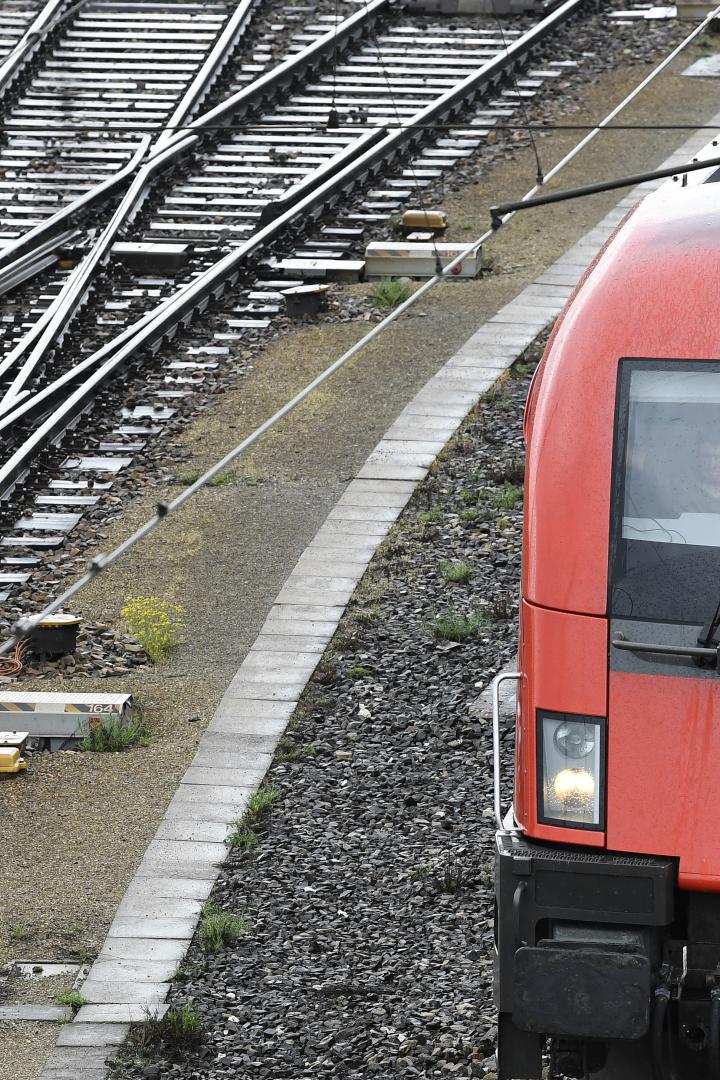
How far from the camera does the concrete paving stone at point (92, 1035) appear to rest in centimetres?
698

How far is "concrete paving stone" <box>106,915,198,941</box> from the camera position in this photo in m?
7.75

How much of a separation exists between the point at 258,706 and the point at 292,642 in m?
0.83

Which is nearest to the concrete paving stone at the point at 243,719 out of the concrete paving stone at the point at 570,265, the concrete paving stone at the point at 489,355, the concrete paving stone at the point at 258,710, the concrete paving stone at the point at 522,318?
the concrete paving stone at the point at 258,710

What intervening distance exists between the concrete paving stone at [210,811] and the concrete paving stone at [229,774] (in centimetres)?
17

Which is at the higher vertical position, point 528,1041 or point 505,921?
point 505,921

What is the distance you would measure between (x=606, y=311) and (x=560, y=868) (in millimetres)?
1807

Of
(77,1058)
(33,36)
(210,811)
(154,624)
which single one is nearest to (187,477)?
(154,624)

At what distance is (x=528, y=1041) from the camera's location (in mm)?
5867

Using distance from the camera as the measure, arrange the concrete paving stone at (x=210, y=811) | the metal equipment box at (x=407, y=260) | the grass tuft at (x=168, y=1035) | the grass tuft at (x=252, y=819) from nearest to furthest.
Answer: the grass tuft at (x=168, y=1035) < the grass tuft at (x=252, y=819) < the concrete paving stone at (x=210, y=811) < the metal equipment box at (x=407, y=260)

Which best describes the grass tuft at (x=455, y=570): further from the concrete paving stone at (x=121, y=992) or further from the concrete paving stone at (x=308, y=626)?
the concrete paving stone at (x=121, y=992)

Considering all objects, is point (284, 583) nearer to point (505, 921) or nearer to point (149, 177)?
point (505, 921)

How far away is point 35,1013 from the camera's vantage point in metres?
7.27

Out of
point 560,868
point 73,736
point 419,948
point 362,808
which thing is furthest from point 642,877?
point 73,736

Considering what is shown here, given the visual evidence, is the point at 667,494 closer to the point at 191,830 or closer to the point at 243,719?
the point at 191,830
